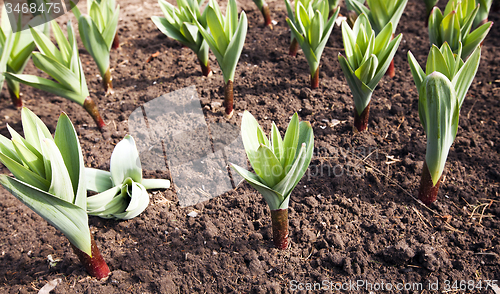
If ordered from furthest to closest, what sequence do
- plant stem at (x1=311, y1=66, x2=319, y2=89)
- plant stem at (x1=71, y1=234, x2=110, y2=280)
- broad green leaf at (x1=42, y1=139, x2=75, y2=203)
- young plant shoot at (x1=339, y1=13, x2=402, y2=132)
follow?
plant stem at (x1=311, y1=66, x2=319, y2=89)
young plant shoot at (x1=339, y1=13, x2=402, y2=132)
plant stem at (x1=71, y1=234, x2=110, y2=280)
broad green leaf at (x1=42, y1=139, x2=75, y2=203)

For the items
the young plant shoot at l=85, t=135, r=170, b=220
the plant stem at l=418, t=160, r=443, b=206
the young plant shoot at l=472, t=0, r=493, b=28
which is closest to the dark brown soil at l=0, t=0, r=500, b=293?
the plant stem at l=418, t=160, r=443, b=206

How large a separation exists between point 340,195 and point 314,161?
1.03 ft

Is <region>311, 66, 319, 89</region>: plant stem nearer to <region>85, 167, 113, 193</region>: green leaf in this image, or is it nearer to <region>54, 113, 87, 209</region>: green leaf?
<region>85, 167, 113, 193</region>: green leaf

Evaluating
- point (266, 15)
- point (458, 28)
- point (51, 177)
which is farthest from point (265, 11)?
point (51, 177)

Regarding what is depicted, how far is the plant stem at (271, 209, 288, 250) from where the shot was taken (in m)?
1.84

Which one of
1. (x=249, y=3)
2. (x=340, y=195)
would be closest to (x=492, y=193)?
(x=340, y=195)

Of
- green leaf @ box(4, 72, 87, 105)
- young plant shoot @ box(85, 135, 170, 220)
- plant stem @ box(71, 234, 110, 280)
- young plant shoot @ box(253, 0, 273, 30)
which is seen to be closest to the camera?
plant stem @ box(71, 234, 110, 280)

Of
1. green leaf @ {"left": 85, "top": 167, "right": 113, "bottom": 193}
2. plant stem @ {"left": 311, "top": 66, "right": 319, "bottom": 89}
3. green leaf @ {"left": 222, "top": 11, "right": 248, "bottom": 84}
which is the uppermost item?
green leaf @ {"left": 222, "top": 11, "right": 248, "bottom": 84}

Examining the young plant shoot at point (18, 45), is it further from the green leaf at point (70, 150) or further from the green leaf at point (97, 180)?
the green leaf at point (70, 150)

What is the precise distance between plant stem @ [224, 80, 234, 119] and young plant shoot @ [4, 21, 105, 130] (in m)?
0.95

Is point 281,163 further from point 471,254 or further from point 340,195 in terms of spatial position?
point 471,254

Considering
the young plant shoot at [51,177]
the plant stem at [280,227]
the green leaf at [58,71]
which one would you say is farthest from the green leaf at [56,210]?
the green leaf at [58,71]

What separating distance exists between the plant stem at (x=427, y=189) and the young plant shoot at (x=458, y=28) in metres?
0.78

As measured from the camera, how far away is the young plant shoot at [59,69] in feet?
7.79
